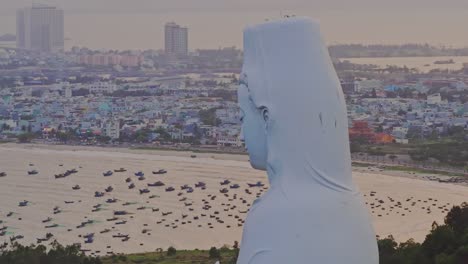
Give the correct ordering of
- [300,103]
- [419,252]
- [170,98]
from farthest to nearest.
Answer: [170,98]
[419,252]
[300,103]

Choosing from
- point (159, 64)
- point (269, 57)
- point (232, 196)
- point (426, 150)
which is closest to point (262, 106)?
point (269, 57)

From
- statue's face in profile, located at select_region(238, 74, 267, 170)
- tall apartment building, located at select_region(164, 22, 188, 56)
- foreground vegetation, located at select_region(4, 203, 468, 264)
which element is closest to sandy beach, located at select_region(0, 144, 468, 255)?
foreground vegetation, located at select_region(4, 203, 468, 264)

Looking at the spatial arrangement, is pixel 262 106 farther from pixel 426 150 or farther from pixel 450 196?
pixel 426 150

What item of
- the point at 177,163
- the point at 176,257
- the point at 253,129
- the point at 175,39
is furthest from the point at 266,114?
the point at 175,39

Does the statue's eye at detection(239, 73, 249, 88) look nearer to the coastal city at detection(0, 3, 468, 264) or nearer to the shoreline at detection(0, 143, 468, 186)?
the coastal city at detection(0, 3, 468, 264)

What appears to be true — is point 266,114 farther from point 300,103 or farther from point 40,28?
point 40,28

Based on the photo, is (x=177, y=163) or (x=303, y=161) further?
(x=177, y=163)
